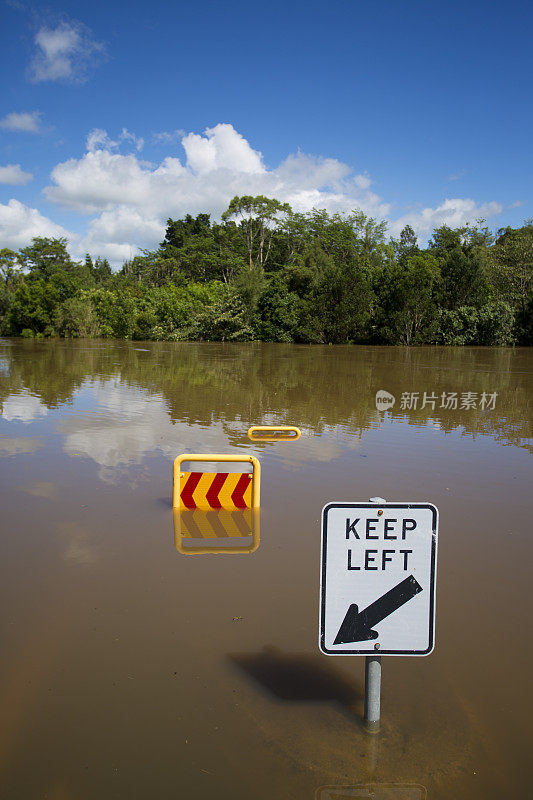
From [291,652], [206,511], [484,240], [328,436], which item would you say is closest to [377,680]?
[291,652]

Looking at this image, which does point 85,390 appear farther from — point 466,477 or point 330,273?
point 330,273

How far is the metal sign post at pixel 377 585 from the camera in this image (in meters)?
2.33

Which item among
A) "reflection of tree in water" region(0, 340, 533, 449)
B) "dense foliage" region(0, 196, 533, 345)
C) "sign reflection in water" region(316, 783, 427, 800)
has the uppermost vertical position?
"dense foliage" region(0, 196, 533, 345)

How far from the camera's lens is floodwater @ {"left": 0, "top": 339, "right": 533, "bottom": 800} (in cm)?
255

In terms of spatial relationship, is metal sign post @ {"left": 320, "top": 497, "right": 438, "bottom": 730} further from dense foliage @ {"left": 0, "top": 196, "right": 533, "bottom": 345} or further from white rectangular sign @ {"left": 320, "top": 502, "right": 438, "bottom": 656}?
dense foliage @ {"left": 0, "top": 196, "right": 533, "bottom": 345}

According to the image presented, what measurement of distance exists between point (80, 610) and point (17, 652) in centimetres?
51

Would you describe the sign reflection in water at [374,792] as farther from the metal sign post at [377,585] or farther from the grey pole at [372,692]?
the metal sign post at [377,585]

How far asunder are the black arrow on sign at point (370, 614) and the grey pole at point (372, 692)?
210 millimetres

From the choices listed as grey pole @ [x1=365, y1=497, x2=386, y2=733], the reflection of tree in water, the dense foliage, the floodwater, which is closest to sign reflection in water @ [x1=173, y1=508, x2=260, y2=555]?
the floodwater

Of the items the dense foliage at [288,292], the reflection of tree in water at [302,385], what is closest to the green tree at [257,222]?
the dense foliage at [288,292]

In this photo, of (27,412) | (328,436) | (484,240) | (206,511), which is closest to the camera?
(206,511)

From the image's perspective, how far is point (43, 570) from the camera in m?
4.41

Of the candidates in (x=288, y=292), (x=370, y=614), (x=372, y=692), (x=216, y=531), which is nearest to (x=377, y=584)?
(x=370, y=614)

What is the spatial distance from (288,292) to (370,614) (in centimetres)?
4069
